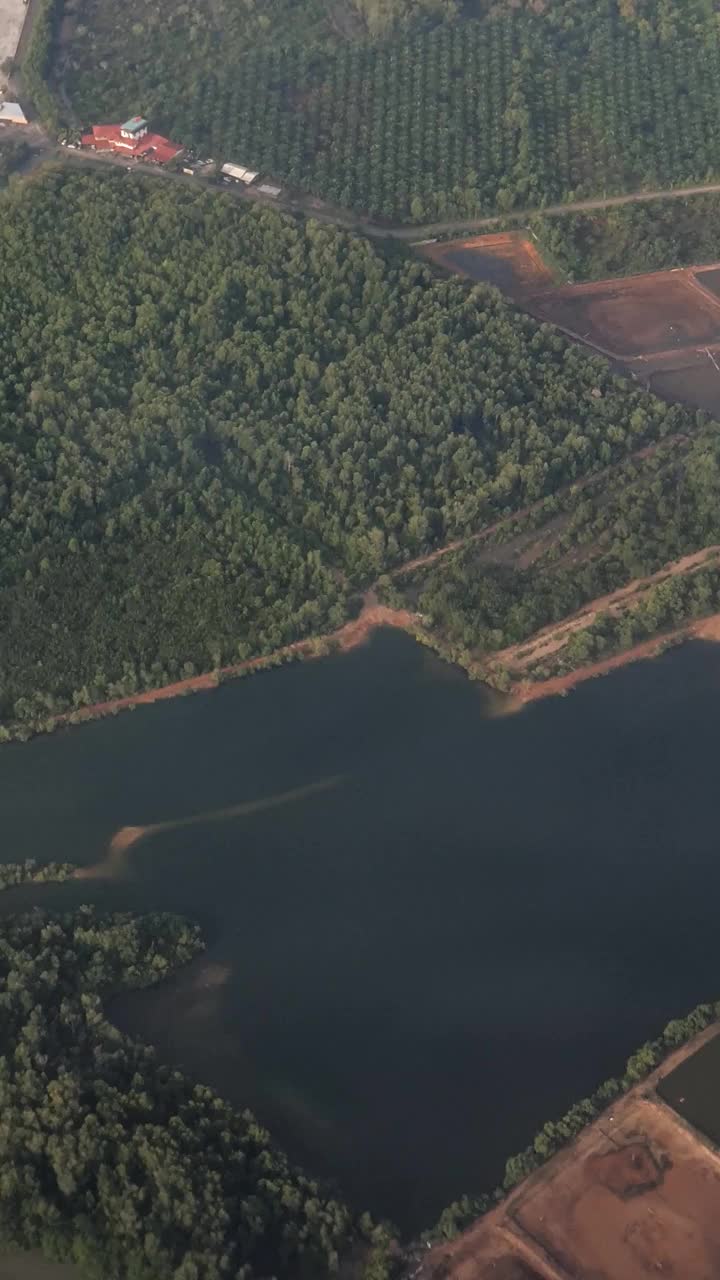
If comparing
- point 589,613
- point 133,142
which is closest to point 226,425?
point 589,613

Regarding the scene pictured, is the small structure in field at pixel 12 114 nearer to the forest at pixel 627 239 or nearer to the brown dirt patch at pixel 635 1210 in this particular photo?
the forest at pixel 627 239

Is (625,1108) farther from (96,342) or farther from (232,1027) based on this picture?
(96,342)

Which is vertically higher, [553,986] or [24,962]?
[24,962]

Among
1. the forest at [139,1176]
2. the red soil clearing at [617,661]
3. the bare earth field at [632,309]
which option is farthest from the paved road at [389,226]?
the forest at [139,1176]

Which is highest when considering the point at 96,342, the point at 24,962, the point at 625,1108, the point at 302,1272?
the point at 96,342

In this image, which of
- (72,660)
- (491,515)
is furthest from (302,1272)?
(491,515)

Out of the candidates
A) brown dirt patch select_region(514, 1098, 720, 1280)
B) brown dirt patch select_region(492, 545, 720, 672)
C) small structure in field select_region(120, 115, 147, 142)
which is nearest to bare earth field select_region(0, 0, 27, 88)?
small structure in field select_region(120, 115, 147, 142)

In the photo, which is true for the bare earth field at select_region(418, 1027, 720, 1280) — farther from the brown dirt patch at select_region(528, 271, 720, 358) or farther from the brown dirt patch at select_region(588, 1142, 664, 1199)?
the brown dirt patch at select_region(528, 271, 720, 358)
